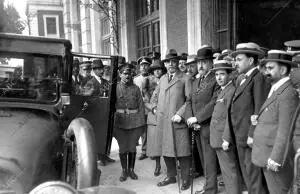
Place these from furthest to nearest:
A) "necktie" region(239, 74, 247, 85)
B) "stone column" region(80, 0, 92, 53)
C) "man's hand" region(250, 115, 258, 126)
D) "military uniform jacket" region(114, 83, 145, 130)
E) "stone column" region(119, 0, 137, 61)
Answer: "stone column" region(80, 0, 92, 53) → "stone column" region(119, 0, 137, 61) → "military uniform jacket" region(114, 83, 145, 130) → "necktie" region(239, 74, 247, 85) → "man's hand" region(250, 115, 258, 126)

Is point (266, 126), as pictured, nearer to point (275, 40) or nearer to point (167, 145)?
point (167, 145)

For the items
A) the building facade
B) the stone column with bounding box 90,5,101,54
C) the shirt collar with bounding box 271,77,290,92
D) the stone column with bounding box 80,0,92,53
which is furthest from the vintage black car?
the stone column with bounding box 80,0,92,53

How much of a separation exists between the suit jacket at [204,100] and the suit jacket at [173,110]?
9.0 inches

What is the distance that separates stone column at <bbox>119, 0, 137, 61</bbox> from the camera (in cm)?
1305

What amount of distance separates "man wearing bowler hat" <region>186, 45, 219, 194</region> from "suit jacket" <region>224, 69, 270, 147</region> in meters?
0.58

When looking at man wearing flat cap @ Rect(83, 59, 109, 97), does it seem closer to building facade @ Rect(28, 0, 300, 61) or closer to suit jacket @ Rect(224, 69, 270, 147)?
suit jacket @ Rect(224, 69, 270, 147)

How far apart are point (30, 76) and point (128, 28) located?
9.83 meters

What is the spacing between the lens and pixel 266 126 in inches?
122

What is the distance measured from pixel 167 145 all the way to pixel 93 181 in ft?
8.31

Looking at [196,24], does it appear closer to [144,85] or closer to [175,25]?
[175,25]

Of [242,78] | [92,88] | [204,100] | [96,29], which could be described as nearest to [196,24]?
[92,88]

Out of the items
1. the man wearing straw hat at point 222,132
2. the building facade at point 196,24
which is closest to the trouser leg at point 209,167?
the man wearing straw hat at point 222,132

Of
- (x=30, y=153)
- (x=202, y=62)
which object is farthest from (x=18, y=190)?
(x=202, y=62)

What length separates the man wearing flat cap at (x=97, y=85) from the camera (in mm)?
4759
